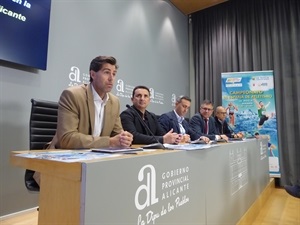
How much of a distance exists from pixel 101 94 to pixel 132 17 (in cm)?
225

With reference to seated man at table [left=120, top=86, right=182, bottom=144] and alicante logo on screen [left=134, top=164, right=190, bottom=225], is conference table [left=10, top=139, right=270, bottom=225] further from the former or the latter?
seated man at table [left=120, top=86, right=182, bottom=144]

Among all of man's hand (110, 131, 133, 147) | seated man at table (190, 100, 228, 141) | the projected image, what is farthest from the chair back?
seated man at table (190, 100, 228, 141)

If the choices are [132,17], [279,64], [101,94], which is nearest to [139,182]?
[101,94]

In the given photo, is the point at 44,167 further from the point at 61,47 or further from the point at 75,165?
the point at 61,47

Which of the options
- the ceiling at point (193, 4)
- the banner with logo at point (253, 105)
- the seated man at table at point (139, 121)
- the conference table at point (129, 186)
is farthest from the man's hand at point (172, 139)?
the ceiling at point (193, 4)

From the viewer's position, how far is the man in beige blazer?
1.17 meters

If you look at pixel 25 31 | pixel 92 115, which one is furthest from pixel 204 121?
pixel 25 31

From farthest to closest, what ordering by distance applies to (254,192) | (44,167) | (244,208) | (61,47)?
(61,47) → (254,192) → (244,208) → (44,167)

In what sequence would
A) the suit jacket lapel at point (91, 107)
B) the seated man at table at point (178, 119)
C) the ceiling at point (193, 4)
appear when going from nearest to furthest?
the suit jacket lapel at point (91, 107) → the seated man at table at point (178, 119) → the ceiling at point (193, 4)

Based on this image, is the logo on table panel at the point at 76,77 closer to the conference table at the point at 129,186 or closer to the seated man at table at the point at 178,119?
the seated man at table at the point at 178,119

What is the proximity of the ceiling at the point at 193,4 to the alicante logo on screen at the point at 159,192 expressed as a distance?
3966 millimetres

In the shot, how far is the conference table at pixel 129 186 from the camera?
2.05ft

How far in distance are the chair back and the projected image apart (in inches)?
23.2

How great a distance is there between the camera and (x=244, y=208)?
5.85 feet
